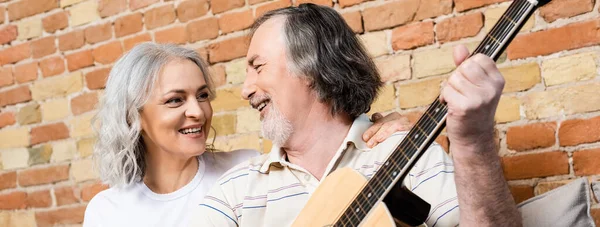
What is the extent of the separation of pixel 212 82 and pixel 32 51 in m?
1.06

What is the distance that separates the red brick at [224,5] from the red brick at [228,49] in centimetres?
11

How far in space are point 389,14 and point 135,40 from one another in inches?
41.3

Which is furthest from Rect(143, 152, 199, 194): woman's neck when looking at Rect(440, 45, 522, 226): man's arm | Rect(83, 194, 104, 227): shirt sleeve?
Rect(440, 45, 522, 226): man's arm

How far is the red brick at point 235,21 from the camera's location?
8.43 feet

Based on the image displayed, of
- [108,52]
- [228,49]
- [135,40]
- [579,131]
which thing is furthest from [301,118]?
[108,52]

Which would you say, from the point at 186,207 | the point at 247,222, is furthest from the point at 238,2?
the point at 247,222

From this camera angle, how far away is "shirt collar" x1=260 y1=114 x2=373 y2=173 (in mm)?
1817

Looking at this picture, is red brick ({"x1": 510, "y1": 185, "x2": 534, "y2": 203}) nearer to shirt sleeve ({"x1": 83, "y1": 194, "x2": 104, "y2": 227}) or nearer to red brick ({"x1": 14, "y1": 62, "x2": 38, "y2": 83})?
shirt sleeve ({"x1": 83, "y1": 194, "x2": 104, "y2": 227})

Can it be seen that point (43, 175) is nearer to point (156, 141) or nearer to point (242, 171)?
point (156, 141)

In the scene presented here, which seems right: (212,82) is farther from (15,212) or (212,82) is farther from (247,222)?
(15,212)

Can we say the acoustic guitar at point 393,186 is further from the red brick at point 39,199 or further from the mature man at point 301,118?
the red brick at point 39,199

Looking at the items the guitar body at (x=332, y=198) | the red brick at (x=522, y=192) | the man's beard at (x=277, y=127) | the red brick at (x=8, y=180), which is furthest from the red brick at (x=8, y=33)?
the red brick at (x=522, y=192)

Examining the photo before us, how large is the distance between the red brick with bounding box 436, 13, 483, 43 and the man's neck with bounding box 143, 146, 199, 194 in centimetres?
83

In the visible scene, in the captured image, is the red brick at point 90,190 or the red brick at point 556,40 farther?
the red brick at point 90,190
